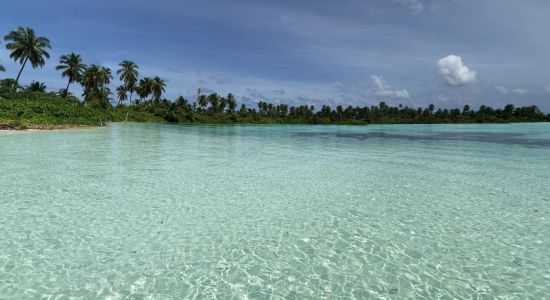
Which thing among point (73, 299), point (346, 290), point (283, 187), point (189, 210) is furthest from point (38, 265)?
point (283, 187)

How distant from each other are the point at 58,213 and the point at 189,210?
10.9 ft

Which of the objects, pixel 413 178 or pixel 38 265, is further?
pixel 413 178

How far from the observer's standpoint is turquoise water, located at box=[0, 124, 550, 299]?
18.0ft

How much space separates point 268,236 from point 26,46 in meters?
74.4

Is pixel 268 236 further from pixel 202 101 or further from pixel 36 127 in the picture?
pixel 202 101

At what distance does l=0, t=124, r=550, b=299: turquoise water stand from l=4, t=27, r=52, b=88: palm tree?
61.7m

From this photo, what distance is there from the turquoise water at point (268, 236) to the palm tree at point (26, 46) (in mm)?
61723

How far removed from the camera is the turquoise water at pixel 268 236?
216 inches

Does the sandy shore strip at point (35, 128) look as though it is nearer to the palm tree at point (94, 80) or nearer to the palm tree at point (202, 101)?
the palm tree at point (94, 80)

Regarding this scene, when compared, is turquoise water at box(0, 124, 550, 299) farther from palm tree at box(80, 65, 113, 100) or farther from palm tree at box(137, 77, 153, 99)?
palm tree at box(137, 77, 153, 99)

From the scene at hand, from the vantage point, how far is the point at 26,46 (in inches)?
2461

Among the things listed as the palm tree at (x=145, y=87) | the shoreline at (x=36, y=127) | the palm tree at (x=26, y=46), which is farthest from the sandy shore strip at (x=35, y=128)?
the palm tree at (x=145, y=87)

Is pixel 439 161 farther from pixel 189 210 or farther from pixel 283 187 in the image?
pixel 189 210

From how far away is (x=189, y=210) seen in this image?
9.56m
